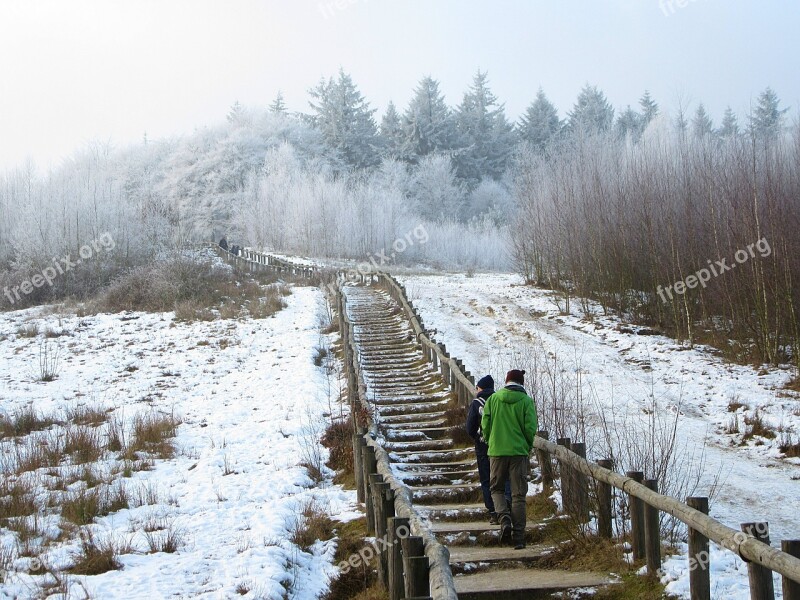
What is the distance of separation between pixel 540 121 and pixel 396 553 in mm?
72714

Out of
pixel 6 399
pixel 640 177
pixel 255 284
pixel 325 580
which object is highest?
pixel 640 177

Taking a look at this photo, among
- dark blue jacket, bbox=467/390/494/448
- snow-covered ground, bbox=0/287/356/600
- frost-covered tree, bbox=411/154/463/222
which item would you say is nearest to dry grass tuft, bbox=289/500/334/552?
snow-covered ground, bbox=0/287/356/600

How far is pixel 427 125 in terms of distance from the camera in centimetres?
7112

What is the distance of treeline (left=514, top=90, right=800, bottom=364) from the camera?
59.0ft

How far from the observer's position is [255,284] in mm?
34188

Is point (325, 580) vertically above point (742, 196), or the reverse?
point (742, 196)

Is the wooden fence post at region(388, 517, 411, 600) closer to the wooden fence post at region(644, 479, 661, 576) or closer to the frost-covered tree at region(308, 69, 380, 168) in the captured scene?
the wooden fence post at region(644, 479, 661, 576)

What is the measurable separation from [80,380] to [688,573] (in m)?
17.2

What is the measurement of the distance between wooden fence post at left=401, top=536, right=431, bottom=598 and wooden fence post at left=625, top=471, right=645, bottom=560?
7.01 feet

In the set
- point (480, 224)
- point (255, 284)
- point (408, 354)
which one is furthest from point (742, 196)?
point (480, 224)

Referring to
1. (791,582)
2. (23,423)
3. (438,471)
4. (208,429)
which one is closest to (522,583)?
(791,582)

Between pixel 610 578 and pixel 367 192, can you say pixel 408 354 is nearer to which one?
pixel 610 578
